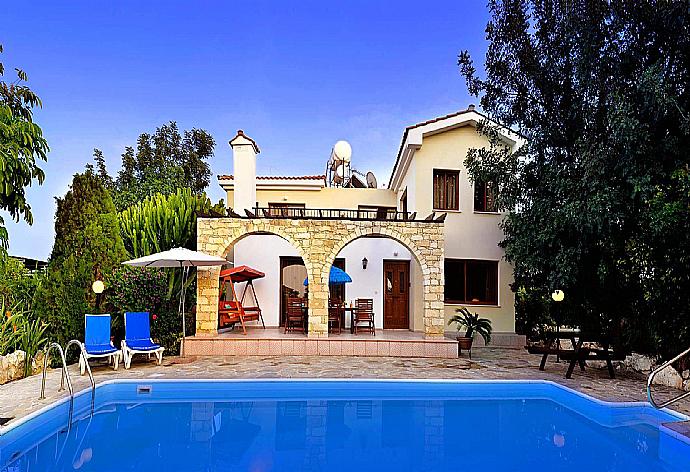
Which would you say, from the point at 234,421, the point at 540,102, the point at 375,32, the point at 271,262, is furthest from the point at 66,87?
the point at 540,102

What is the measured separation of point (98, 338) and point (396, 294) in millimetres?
10751

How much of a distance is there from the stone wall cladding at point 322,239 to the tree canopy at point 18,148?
8.09 m

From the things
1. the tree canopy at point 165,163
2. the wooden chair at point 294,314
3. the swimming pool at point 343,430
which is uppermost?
the tree canopy at point 165,163

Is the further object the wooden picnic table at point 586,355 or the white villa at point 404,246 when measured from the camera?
the white villa at point 404,246

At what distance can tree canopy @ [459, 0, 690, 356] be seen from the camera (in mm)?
9734

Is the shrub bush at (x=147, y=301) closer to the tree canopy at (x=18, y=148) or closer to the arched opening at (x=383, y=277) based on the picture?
the arched opening at (x=383, y=277)

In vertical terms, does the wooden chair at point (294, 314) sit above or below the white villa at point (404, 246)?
below

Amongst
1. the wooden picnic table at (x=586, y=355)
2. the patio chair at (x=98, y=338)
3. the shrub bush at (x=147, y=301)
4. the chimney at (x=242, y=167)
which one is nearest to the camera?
the patio chair at (x=98, y=338)

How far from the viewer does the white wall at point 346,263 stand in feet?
61.0

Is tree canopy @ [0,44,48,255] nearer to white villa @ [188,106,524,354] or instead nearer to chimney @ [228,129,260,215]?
white villa @ [188,106,524,354]

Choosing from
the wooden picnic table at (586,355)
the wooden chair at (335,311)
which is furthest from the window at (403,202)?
the wooden picnic table at (586,355)

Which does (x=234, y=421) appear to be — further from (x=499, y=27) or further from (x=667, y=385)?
(x=499, y=27)

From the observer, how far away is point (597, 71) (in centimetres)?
1097

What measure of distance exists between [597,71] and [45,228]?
A: 15.1 meters
